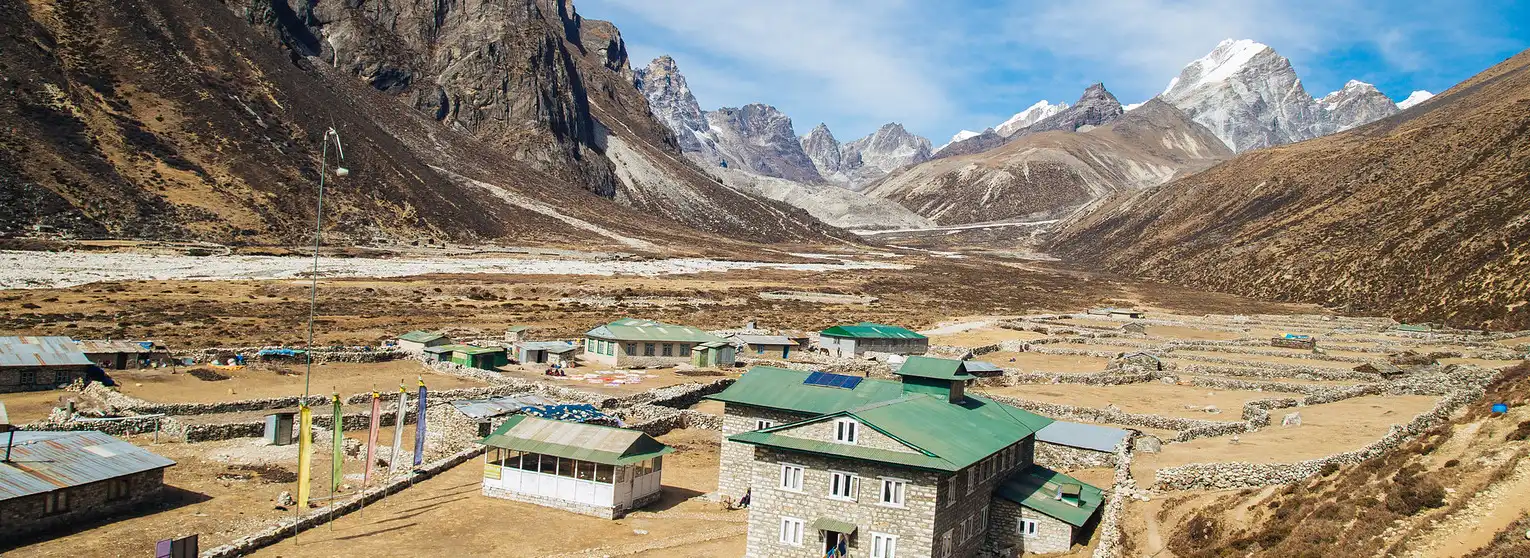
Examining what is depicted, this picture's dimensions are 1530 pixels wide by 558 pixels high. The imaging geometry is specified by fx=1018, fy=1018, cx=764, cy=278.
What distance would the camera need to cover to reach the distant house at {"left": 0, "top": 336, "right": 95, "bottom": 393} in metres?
38.6

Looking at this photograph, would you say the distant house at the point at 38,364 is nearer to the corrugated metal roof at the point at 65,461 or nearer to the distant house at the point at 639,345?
the corrugated metal roof at the point at 65,461

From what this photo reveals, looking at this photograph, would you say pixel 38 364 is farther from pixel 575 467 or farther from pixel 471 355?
pixel 575 467

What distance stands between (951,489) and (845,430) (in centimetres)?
Answer: 261

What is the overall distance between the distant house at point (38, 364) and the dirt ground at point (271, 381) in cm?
172

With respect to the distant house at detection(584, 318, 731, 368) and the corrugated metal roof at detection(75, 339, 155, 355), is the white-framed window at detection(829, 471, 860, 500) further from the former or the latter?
the corrugated metal roof at detection(75, 339, 155, 355)

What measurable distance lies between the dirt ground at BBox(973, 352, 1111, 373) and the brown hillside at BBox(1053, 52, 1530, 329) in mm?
34690

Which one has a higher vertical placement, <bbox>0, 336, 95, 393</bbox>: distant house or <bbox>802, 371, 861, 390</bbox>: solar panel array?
<bbox>802, 371, 861, 390</bbox>: solar panel array

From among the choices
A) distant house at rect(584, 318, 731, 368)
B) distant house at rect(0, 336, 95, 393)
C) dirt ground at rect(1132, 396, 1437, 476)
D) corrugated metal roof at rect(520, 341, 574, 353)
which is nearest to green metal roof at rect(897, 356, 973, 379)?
dirt ground at rect(1132, 396, 1437, 476)

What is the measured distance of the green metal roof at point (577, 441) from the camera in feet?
89.8

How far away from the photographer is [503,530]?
25.3 m

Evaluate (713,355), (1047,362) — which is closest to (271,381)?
(713,355)

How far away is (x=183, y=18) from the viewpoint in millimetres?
141000

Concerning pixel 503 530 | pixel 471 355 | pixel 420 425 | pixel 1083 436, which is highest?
pixel 1083 436


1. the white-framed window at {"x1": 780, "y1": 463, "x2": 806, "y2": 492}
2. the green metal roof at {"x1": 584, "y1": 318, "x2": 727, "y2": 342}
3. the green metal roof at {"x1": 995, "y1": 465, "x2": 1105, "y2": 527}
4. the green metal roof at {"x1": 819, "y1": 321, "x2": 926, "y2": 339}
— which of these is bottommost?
the green metal roof at {"x1": 995, "y1": 465, "x2": 1105, "y2": 527}
